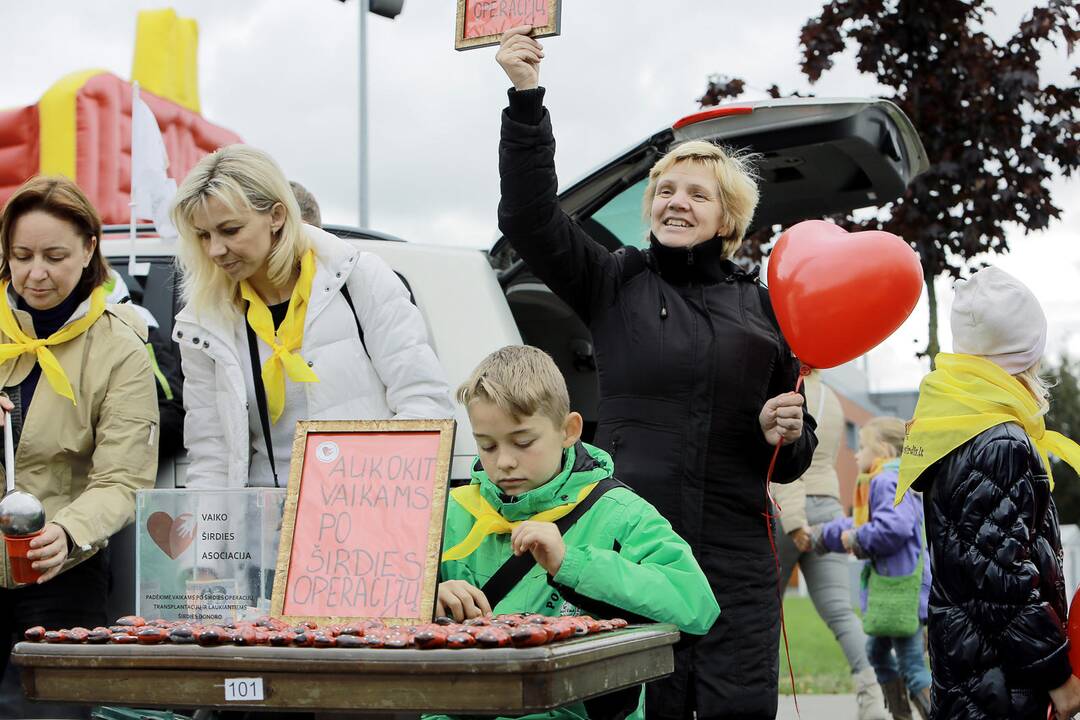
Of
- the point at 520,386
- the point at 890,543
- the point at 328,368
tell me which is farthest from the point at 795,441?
the point at 890,543

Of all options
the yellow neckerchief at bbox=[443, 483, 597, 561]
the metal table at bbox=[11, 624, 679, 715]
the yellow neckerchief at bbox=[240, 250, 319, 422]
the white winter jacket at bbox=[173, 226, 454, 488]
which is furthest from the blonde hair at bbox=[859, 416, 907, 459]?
the metal table at bbox=[11, 624, 679, 715]

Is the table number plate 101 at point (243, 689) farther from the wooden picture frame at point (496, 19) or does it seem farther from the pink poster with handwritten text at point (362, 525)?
the wooden picture frame at point (496, 19)

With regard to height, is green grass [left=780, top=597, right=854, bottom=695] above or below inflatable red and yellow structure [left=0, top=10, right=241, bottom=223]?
below

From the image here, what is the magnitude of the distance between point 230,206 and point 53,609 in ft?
3.64

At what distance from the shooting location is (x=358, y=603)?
2166mm

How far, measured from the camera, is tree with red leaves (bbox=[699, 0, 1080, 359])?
6.58 meters

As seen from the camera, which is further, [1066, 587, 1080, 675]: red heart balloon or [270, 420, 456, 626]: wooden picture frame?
[1066, 587, 1080, 675]: red heart balloon

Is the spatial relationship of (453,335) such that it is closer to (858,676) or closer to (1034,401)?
(1034,401)

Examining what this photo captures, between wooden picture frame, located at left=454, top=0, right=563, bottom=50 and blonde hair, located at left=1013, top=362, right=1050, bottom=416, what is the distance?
59.5 inches

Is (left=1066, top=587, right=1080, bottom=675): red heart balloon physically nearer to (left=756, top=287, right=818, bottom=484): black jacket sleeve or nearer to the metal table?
(left=756, top=287, right=818, bottom=484): black jacket sleeve

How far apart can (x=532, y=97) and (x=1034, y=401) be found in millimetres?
1474

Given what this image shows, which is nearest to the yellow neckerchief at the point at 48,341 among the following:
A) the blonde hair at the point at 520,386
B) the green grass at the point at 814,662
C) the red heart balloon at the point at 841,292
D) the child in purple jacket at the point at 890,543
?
the blonde hair at the point at 520,386

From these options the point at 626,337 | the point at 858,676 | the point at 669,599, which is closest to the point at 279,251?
the point at 626,337

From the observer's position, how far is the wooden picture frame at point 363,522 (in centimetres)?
216
